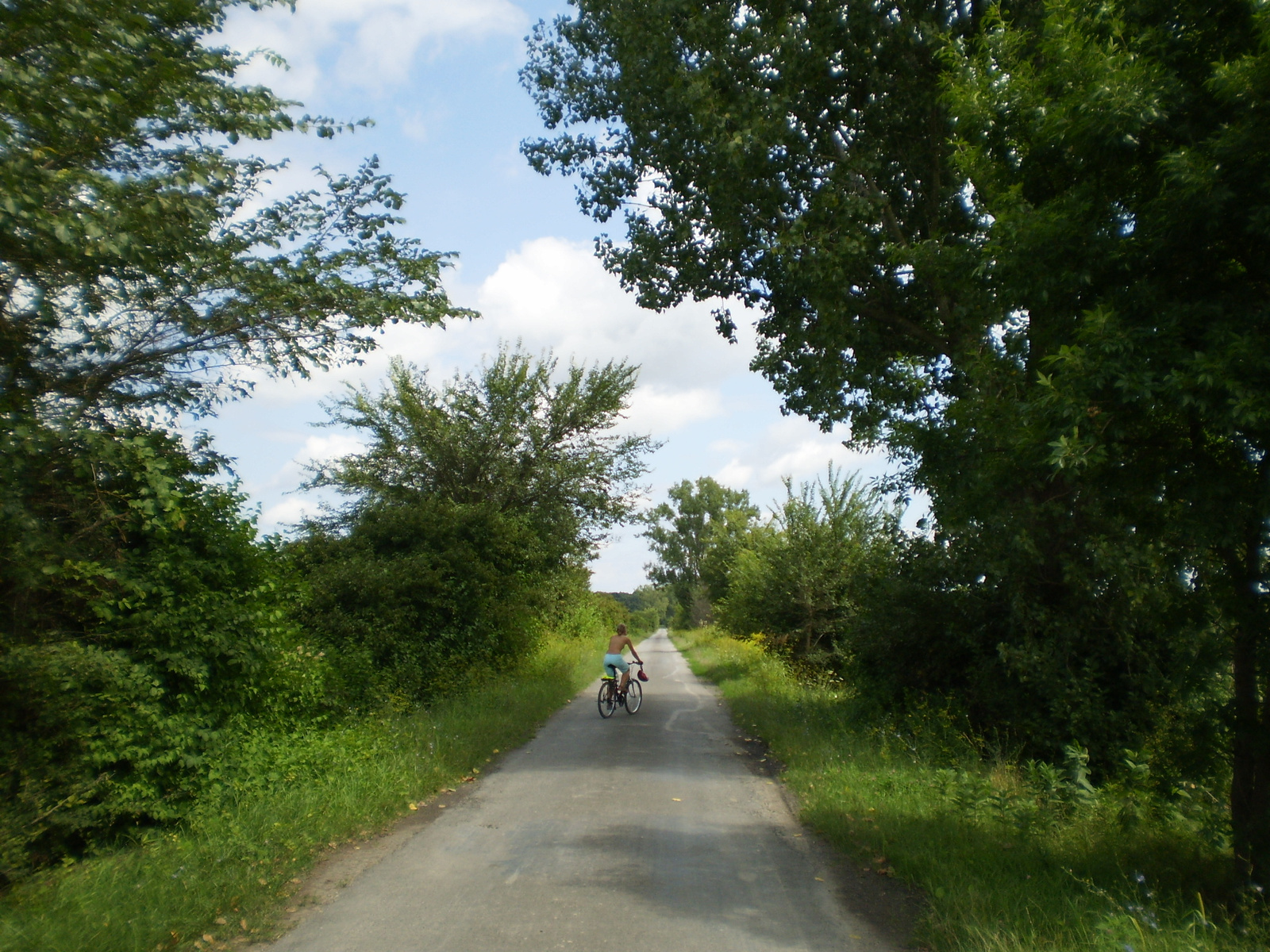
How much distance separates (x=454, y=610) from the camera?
16359 mm

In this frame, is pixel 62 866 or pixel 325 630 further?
pixel 325 630

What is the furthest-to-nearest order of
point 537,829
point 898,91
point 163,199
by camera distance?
point 898,91
point 537,829
point 163,199

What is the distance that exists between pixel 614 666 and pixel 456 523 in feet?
14.3

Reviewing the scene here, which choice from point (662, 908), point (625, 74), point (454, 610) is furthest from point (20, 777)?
point (625, 74)

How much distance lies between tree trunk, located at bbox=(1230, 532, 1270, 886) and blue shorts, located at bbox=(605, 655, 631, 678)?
11951 mm

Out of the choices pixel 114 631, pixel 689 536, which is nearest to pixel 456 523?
pixel 114 631

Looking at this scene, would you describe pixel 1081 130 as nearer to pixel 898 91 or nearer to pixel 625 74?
pixel 898 91

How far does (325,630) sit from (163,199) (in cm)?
996

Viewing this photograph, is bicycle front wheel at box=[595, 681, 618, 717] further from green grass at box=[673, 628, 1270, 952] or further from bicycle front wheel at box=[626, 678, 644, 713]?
green grass at box=[673, 628, 1270, 952]

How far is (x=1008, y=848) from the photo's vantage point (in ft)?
21.4

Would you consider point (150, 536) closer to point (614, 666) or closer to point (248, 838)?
point (248, 838)

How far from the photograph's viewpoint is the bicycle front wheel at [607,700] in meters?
16.3

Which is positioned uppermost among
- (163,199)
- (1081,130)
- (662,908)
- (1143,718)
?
(163,199)

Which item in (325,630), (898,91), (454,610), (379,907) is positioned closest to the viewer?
(379,907)
